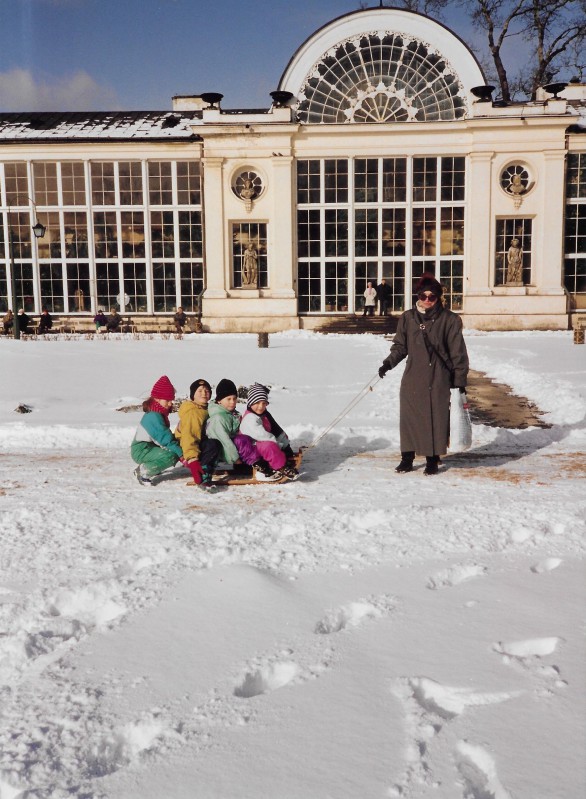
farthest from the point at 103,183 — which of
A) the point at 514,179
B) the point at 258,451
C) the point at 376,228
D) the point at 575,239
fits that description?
the point at 258,451

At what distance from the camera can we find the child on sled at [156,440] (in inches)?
246

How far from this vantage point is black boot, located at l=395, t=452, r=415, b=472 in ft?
21.6

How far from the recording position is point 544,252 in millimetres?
27047

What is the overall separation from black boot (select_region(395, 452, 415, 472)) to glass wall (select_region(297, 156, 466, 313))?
21.8 metres

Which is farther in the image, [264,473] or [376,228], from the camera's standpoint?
[376,228]

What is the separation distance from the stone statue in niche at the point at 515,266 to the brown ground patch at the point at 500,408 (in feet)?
51.3

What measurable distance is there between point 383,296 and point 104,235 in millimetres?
11544

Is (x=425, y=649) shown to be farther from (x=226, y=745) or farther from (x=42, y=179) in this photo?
(x=42, y=179)

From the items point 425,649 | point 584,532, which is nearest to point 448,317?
point 584,532

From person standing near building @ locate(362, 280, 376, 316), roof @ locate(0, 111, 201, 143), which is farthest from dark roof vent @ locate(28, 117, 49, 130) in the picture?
person standing near building @ locate(362, 280, 376, 316)

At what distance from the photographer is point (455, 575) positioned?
4125 millimetres

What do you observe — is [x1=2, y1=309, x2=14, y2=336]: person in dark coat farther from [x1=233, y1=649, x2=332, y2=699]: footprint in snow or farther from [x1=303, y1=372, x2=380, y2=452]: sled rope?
[x1=233, y1=649, x2=332, y2=699]: footprint in snow

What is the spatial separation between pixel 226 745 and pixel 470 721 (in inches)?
36.9

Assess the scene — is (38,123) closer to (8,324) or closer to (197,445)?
(8,324)
